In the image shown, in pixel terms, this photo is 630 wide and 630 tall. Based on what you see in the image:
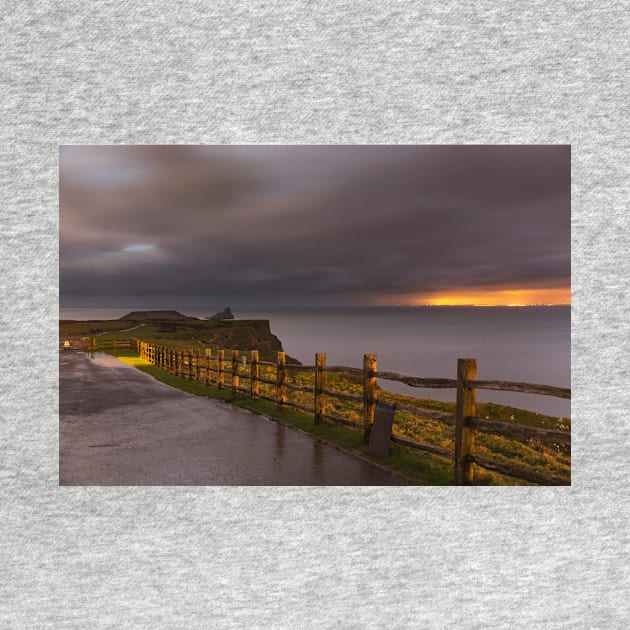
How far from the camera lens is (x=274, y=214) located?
613 cm

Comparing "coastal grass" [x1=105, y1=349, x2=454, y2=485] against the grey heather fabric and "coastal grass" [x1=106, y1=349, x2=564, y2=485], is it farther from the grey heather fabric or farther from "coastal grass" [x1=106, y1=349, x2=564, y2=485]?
the grey heather fabric

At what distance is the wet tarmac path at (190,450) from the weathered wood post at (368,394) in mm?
463

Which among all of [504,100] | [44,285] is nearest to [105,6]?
[44,285]

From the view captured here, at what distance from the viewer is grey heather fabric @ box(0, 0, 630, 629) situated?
415cm

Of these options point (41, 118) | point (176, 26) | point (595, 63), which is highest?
point (176, 26)

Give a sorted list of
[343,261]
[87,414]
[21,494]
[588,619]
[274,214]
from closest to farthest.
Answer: [588,619], [21,494], [274,214], [343,261], [87,414]

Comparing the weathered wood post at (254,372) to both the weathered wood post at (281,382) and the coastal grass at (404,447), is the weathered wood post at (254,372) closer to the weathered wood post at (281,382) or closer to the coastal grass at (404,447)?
the coastal grass at (404,447)

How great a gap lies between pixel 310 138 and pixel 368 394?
2658 millimetres

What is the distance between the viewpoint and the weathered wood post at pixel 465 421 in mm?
4398

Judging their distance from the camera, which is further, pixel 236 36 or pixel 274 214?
pixel 274 214

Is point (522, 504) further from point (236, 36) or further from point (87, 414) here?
point (87, 414)

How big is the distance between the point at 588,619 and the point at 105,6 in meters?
6.26

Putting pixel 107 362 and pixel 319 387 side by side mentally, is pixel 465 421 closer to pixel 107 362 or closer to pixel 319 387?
pixel 319 387

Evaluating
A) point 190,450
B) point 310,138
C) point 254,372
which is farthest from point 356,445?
point 254,372
